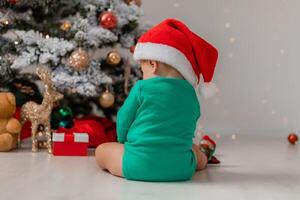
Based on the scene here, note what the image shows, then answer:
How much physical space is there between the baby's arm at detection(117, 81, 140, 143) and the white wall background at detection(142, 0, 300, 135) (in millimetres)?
1526

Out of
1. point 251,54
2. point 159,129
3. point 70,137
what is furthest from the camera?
point 251,54

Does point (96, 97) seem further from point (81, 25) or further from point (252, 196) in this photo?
point (252, 196)

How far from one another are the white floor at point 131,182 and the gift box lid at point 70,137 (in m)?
0.07

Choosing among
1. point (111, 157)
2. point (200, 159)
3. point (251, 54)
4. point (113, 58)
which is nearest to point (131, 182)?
point (111, 157)

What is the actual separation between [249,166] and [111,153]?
0.51 meters

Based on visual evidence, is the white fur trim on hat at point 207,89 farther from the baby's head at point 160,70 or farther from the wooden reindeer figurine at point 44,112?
the wooden reindeer figurine at point 44,112

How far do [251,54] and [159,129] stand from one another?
1.67 m

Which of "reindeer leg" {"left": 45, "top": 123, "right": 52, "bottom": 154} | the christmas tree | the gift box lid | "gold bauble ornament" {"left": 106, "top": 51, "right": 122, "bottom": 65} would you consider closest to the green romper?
the gift box lid

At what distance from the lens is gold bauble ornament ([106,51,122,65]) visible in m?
2.26

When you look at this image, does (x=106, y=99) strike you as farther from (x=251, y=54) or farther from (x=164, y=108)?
(x=251, y=54)

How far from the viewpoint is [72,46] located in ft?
6.93

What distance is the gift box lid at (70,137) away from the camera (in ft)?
6.32

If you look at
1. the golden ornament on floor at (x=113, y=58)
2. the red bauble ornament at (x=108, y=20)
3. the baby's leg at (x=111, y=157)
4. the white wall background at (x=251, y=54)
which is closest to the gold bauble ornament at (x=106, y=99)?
the golden ornament on floor at (x=113, y=58)

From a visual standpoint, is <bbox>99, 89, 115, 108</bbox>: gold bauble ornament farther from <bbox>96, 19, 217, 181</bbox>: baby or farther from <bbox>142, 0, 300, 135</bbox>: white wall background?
<bbox>142, 0, 300, 135</bbox>: white wall background
